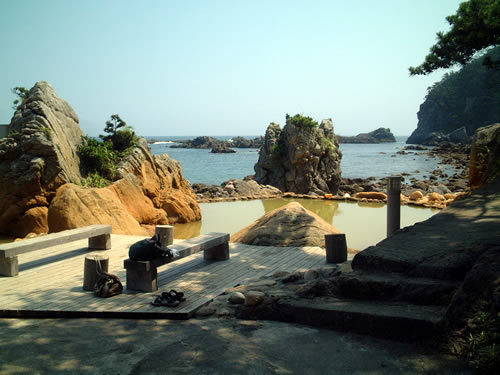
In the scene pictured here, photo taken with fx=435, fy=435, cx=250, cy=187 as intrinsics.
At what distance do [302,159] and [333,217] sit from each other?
11.4 meters

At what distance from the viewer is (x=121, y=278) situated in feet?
22.6

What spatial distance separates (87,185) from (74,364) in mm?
9319

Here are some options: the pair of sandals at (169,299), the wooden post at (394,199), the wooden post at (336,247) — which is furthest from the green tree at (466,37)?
the pair of sandals at (169,299)

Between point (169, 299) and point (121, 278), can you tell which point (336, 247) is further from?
point (121, 278)

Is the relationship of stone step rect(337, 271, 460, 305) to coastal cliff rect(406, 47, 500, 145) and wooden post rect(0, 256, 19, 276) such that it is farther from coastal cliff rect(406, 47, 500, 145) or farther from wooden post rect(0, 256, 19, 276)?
coastal cliff rect(406, 47, 500, 145)

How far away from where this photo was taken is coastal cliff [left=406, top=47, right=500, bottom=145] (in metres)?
75.1

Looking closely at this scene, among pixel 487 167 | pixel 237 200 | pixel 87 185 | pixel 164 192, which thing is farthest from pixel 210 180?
pixel 487 167

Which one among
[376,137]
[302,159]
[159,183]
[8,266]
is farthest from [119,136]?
[376,137]

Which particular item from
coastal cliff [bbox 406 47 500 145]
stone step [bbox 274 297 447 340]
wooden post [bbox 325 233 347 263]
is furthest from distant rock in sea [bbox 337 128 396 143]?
stone step [bbox 274 297 447 340]

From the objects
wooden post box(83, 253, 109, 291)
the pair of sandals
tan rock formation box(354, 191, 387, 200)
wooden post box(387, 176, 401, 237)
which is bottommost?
tan rock formation box(354, 191, 387, 200)

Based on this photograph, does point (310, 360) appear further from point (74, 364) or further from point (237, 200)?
point (237, 200)

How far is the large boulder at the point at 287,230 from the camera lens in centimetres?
937

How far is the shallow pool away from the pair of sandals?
7.10 m

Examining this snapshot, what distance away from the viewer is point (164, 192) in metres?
15.9
